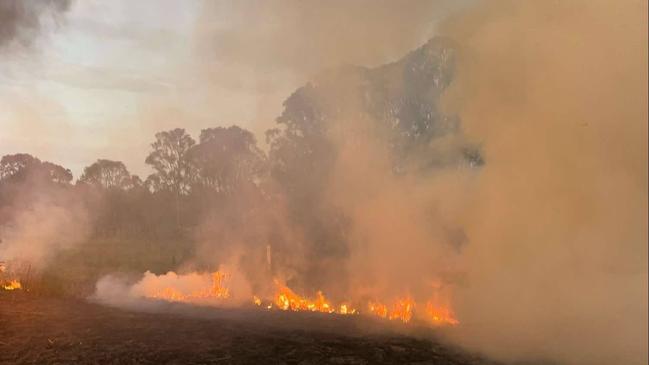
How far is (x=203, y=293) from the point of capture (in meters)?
21.5

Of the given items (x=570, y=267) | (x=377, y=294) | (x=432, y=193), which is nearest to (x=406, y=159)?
(x=432, y=193)

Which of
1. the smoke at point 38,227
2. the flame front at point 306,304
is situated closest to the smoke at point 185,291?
the flame front at point 306,304

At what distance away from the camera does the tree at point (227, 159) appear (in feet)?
112

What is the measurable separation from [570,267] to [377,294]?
8117 millimetres

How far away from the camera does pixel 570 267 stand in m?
11.0

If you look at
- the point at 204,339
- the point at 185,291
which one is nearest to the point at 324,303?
the point at 204,339

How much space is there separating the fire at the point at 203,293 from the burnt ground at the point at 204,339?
3.69 m

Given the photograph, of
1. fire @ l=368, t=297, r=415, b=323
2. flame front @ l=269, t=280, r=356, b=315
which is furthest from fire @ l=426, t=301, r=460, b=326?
flame front @ l=269, t=280, r=356, b=315

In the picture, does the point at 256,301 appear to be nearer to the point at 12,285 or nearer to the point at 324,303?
the point at 324,303

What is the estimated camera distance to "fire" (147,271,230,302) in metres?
20.8

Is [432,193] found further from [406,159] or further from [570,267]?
[570,267]

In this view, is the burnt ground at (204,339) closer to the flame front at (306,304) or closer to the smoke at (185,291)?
the flame front at (306,304)

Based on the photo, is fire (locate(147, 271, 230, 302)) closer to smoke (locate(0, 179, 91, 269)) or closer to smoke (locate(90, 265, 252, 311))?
smoke (locate(90, 265, 252, 311))

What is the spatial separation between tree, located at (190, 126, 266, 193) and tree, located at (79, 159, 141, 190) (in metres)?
10.8
